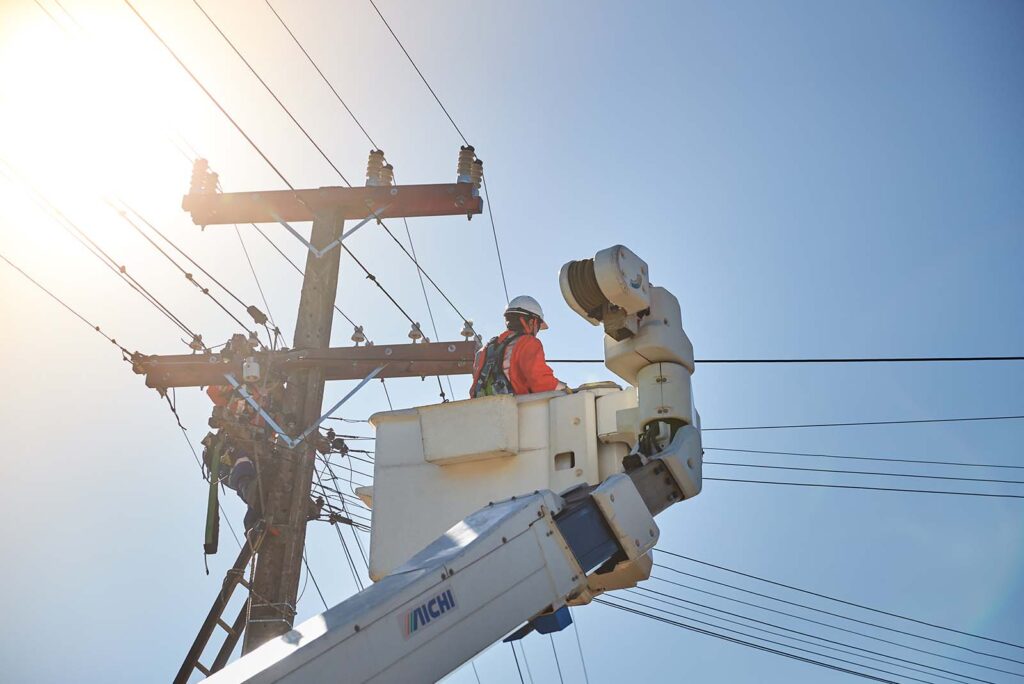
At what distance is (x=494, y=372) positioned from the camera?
629 cm

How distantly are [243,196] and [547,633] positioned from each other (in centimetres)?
752

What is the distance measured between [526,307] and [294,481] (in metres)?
3.12

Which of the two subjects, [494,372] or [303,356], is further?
[303,356]

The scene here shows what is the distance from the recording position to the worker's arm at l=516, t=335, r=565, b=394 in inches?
243

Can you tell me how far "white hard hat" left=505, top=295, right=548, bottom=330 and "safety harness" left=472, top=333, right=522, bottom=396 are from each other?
0.54 meters

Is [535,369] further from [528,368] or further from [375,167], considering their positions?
[375,167]

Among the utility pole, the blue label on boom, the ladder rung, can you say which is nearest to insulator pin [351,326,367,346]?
the utility pole

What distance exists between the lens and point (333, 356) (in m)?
9.37

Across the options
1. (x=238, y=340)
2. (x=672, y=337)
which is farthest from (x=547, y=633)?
(x=238, y=340)

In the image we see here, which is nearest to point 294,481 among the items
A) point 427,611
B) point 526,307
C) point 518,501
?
point 526,307

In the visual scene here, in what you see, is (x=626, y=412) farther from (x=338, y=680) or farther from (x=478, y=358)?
(x=338, y=680)

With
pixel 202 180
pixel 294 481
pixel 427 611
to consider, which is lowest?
pixel 427 611

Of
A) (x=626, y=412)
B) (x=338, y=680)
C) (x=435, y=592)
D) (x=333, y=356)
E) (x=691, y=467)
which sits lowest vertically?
(x=338, y=680)

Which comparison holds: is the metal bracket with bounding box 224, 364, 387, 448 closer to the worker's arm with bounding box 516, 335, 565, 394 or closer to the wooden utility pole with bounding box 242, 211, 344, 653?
the wooden utility pole with bounding box 242, 211, 344, 653
